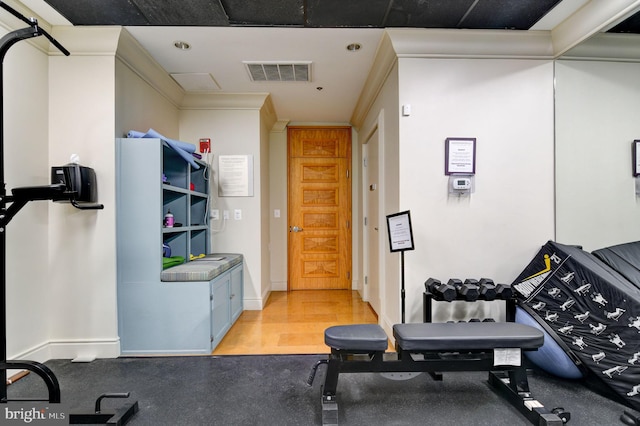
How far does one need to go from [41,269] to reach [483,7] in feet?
12.3

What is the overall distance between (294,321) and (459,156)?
2.27 metres

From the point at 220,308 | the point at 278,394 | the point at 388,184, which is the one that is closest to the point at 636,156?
the point at 388,184

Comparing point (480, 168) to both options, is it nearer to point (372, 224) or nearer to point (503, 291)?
point (503, 291)

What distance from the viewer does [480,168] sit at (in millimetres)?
2334

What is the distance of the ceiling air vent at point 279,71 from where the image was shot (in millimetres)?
2695

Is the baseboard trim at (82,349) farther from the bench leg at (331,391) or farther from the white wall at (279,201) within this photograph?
the white wall at (279,201)

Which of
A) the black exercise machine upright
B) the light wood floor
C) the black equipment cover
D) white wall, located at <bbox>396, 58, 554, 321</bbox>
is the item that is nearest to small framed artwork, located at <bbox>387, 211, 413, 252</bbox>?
white wall, located at <bbox>396, 58, 554, 321</bbox>

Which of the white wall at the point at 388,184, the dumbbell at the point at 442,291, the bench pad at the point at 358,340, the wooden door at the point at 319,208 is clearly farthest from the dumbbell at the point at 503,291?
the wooden door at the point at 319,208

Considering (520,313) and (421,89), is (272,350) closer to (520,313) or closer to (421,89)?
(520,313)

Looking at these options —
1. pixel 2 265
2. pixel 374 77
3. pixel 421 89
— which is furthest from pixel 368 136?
pixel 2 265

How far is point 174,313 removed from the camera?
7.55ft

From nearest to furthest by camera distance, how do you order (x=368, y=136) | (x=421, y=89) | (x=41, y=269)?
1. (x=41, y=269)
2. (x=421, y=89)
3. (x=368, y=136)

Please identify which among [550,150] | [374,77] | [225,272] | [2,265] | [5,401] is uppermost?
[374,77]

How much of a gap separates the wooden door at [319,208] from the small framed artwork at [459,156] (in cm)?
224
